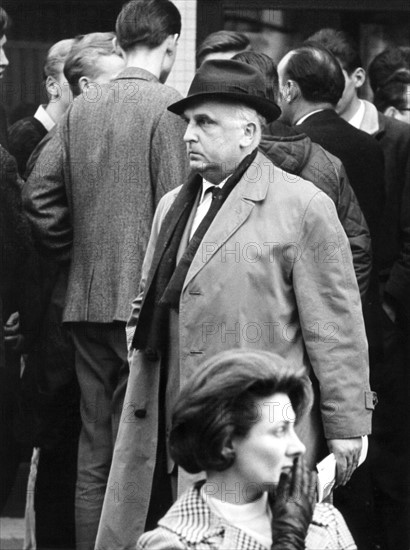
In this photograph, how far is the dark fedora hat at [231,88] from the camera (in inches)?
199

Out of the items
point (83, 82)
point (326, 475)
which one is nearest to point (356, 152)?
point (83, 82)

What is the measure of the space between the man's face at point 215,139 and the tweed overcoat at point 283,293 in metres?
0.08

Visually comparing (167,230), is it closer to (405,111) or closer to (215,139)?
(215,139)

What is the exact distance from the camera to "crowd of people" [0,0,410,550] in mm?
A: 3697

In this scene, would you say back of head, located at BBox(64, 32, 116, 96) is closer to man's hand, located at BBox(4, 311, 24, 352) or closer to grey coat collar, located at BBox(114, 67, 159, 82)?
grey coat collar, located at BBox(114, 67, 159, 82)

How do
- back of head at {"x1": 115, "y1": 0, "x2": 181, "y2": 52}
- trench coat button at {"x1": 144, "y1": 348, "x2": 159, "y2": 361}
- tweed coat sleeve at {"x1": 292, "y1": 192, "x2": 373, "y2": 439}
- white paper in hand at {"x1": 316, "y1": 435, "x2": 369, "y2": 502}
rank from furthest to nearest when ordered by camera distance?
back of head at {"x1": 115, "y1": 0, "x2": 181, "y2": 52} < trench coat button at {"x1": 144, "y1": 348, "x2": 159, "y2": 361} < tweed coat sleeve at {"x1": 292, "y1": 192, "x2": 373, "y2": 439} < white paper in hand at {"x1": 316, "y1": 435, "x2": 369, "y2": 502}

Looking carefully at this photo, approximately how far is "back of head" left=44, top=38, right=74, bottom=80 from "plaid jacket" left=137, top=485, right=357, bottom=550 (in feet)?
11.9

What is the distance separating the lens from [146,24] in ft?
20.3

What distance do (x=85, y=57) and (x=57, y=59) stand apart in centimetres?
48

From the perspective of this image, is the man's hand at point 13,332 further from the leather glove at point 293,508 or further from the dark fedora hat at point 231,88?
the leather glove at point 293,508

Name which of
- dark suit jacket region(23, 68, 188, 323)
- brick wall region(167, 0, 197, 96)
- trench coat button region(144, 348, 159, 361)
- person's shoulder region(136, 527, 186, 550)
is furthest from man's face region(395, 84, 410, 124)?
person's shoulder region(136, 527, 186, 550)

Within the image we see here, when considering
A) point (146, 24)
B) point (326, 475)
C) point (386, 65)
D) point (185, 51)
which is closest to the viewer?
point (326, 475)

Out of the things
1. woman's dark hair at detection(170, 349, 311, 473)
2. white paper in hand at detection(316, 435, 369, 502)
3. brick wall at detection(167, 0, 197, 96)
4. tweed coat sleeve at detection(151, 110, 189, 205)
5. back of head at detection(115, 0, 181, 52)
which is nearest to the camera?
woman's dark hair at detection(170, 349, 311, 473)

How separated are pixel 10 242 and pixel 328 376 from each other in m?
1.91
